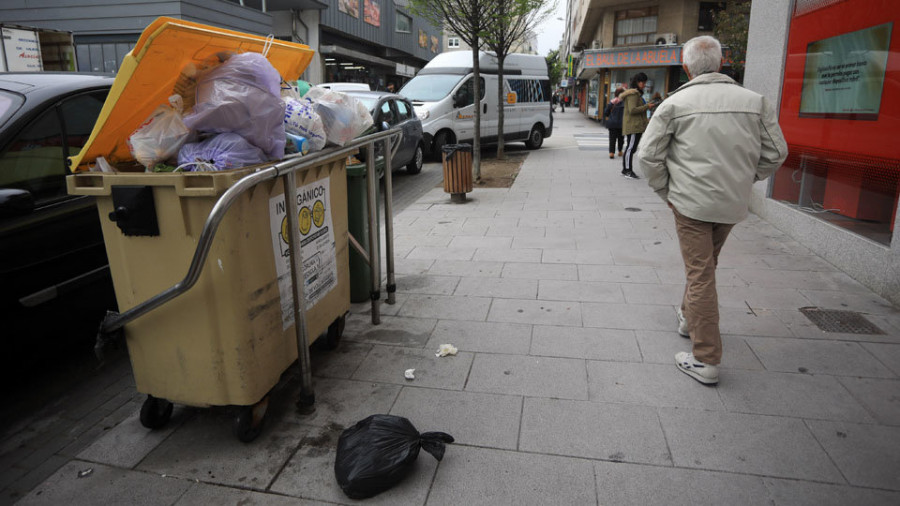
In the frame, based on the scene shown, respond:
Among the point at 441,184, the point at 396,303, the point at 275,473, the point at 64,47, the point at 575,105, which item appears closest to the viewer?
the point at 275,473

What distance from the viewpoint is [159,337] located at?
9.00ft

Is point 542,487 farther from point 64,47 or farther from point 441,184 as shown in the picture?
point 64,47

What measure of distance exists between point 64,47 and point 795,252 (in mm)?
15456

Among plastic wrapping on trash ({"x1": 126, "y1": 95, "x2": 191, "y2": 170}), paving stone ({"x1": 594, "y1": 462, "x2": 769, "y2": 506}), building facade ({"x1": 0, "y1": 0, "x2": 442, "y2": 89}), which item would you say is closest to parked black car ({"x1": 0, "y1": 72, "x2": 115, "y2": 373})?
plastic wrapping on trash ({"x1": 126, "y1": 95, "x2": 191, "y2": 170})

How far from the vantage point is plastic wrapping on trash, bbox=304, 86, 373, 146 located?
3.35 m

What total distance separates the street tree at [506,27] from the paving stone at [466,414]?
30.0ft

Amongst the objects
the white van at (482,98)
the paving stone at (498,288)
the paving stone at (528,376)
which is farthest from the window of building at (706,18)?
the paving stone at (528,376)

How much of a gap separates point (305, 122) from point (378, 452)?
1.74 m

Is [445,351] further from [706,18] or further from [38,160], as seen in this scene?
[706,18]

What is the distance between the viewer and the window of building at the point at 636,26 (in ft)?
95.1

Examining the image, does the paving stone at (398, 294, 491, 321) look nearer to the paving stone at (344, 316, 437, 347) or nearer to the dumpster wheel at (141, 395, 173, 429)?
the paving stone at (344, 316, 437, 347)

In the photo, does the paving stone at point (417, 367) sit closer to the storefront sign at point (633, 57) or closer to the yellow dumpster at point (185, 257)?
the yellow dumpster at point (185, 257)

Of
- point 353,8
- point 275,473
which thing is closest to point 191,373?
point 275,473

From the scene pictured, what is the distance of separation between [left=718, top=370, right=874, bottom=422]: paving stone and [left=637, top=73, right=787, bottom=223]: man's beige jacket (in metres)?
0.96
